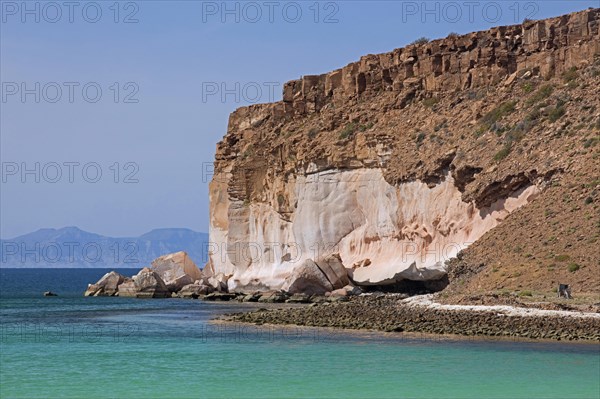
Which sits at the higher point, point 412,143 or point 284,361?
point 412,143

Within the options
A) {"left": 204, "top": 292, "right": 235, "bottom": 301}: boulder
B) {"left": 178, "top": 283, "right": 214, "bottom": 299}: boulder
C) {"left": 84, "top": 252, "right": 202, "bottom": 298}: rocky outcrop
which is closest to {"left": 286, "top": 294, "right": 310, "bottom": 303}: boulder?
{"left": 204, "top": 292, "right": 235, "bottom": 301}: boulder

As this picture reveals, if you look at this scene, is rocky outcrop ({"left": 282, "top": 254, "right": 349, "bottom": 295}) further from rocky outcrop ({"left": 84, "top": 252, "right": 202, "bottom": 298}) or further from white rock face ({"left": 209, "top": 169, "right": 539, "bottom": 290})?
rocky outcrop ({"left": 84, "top": 252, "right": 202, "bottom": 298})

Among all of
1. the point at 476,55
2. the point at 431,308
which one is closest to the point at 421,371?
the point at 431,308

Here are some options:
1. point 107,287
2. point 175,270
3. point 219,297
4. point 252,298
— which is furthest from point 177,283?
point 252,298

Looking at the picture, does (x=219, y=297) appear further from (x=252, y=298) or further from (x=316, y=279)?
(x=316, y=279)

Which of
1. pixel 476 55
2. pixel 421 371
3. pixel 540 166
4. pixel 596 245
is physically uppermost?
pixel 476 55

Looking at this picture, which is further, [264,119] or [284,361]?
[264,119]

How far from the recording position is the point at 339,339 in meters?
31.7

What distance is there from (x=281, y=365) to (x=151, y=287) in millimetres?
39290

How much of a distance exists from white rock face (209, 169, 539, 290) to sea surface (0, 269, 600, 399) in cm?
1495

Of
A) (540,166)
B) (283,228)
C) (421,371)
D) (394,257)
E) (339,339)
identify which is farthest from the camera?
(283,228)

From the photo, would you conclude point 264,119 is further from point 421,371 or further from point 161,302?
point 421,371

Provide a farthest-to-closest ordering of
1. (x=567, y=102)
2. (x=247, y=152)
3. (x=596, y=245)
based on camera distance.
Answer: (x=247, y=152), (x=567, y=102), (x=596, y=245)

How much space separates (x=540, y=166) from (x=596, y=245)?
8615mm
